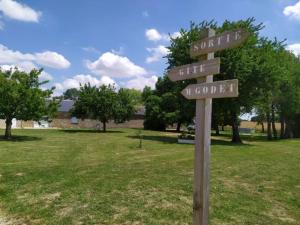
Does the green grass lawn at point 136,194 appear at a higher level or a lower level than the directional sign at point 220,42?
lower

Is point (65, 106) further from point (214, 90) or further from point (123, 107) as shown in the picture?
point (214, 90)

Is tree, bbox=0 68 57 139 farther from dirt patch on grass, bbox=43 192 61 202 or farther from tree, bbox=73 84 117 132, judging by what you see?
dirt patch on grass, bbox=43 192 61 202

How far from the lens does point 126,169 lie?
36.8 feet

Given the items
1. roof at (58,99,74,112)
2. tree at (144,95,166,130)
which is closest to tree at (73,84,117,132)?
tree at (144,95,166,130)

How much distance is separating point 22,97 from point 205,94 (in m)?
20.9

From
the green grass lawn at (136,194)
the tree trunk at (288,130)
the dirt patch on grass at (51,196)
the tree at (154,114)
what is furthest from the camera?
the tree at (154,114)

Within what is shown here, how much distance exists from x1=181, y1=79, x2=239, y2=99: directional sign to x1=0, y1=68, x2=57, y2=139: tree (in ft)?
65.4

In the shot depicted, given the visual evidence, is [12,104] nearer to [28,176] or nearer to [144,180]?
[28,176]

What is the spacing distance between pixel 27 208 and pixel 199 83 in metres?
4.10

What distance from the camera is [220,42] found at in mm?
4926

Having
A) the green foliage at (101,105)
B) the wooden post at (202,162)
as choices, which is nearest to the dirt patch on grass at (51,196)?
the wooden post at (202,162)

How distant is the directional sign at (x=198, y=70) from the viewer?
194 inches

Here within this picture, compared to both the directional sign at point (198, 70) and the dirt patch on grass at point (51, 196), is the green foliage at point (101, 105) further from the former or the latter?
the directional sign at point (198, 70)

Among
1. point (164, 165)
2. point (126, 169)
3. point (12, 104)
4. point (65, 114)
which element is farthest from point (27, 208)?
point (65, 114)
